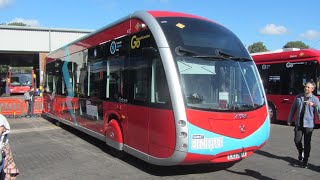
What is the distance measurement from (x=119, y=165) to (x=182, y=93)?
8.24 feet

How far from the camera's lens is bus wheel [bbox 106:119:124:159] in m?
8.09

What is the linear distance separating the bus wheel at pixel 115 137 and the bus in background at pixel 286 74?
8510 mm

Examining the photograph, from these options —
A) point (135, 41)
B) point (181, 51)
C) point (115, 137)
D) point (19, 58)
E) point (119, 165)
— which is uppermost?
point (19, 58)

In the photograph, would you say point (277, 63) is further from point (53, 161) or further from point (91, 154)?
point (53, 161)

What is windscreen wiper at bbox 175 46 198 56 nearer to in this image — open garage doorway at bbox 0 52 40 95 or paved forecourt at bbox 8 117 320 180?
paved forecourt at bbox 8 117 320 180

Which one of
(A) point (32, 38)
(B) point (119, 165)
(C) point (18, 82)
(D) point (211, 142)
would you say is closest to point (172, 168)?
(B) point (119, 165)

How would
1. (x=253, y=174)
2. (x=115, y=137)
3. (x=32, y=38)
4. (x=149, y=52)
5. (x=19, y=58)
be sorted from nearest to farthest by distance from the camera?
1. (x=149, y=52)
2. (x=253, y=174)
3. (x=115, y=137)
4. (x=32, y=38)
5. (x=19, y=58)

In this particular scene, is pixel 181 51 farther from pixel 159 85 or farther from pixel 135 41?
pixel 135 41

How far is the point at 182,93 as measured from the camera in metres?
6.35

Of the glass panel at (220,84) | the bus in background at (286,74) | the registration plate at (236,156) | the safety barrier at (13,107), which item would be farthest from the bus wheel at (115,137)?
the safety barrier at (13,107)

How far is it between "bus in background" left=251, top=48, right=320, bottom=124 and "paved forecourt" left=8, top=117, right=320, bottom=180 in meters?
3.70

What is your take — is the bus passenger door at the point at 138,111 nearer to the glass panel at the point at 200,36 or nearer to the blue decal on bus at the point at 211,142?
the glass panel at the point at 200,36

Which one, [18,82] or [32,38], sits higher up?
→ [32,38]

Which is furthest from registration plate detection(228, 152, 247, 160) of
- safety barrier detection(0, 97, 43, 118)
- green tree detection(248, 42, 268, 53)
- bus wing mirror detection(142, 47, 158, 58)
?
green tree detection(248, 42, 268, 53)
